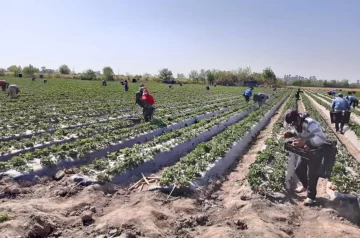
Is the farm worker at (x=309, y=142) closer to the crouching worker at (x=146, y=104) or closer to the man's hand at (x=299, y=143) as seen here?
the man's hand at (x=299, y=143)

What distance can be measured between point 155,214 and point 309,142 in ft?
10.8

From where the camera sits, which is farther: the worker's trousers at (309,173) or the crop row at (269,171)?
the crop row at (269,171)

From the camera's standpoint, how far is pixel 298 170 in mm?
7488

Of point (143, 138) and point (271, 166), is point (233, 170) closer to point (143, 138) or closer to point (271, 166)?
point (271, 166)

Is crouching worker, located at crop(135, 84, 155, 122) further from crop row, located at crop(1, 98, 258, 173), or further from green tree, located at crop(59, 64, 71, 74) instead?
green tree, located at crop(59, 64, 71, 74)

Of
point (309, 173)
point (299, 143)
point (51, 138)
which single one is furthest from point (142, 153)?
point (309, 173)

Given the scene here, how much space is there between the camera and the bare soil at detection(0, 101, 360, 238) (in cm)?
552

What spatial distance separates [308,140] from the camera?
691 centimetres

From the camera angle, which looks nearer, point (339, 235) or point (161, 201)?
point (339, 235)

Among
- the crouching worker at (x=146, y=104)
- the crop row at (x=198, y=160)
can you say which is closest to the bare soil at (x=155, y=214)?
the crop row at (x=198, y=160)

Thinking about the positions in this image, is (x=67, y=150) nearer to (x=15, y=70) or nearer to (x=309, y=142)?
(x=309, y=142)

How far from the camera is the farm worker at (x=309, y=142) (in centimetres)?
679

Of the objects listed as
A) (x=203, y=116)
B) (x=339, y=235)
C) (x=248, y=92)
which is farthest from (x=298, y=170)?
(x=248, y=92)

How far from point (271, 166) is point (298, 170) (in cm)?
202
